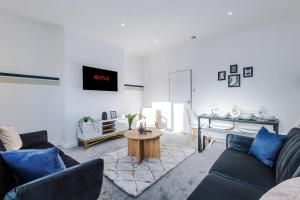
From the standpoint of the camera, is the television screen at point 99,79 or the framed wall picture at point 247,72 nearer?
the framed wall picture at point 247,72

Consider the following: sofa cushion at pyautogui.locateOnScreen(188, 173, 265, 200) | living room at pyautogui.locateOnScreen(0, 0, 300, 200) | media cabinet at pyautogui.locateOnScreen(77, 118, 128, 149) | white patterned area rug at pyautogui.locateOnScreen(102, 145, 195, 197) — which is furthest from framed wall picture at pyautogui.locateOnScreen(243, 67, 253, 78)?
media cabinet at pyautogui.locateOnScreen(77, 118, 128, 149)

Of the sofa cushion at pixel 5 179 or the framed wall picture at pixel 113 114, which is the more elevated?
the framed wall picture at pixel 113 114

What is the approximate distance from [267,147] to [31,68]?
430 centimetres

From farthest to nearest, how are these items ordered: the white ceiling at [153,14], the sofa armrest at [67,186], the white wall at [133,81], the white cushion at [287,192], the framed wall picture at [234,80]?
the white wall at [133,81]
the framed wall picture at [234,80]
the white ceiling at [153,14]
the sofa armrest at [67,186]
the white cushion at [287,192]

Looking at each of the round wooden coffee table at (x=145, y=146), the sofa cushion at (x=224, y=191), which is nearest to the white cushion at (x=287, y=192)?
the sofa cushion at (x=224, y=191)

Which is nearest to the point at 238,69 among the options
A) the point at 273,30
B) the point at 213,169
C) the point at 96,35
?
the point at 273,30

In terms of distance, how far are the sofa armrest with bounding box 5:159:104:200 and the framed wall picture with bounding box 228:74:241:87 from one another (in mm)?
3607

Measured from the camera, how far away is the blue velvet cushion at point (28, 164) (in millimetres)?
1099

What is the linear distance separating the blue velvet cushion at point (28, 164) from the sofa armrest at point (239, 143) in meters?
2.15

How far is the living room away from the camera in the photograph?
1972mm

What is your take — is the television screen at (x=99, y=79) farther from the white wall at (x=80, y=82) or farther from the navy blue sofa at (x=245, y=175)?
the navy blue sofa at (x=245, y=175)

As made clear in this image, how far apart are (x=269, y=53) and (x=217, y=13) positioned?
1.51m

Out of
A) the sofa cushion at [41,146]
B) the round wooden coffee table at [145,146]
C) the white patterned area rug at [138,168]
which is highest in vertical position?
the sofa cushion at [41,146]

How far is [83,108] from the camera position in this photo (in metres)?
3.81
